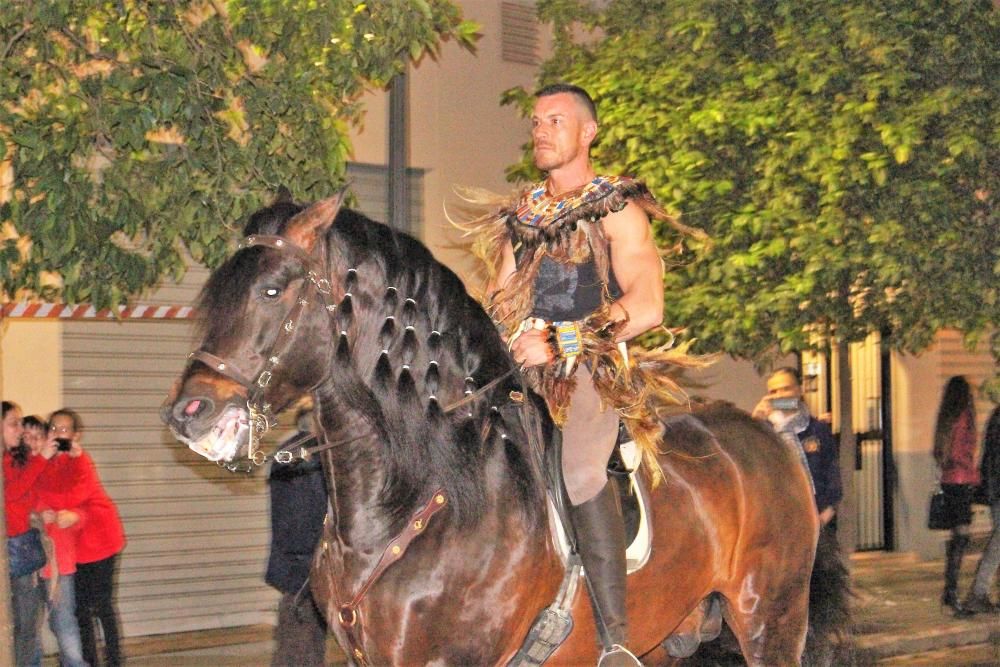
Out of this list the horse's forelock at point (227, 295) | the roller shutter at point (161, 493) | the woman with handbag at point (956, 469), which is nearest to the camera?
the horse's forelock at point (227, 295)

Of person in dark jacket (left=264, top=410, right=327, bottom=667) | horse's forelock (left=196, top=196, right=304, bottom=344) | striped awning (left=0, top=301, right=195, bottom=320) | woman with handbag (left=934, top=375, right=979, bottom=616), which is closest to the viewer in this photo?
horse's forelock (left=196, top=196, right=304, bottom=344)

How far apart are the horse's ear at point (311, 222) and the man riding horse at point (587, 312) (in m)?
0.92

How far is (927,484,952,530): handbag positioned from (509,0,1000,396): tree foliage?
2509mm

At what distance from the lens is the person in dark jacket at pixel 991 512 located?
39.7 ft

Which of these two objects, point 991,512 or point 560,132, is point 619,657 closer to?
point 560,132

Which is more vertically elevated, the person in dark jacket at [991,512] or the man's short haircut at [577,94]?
the man's short haircut at [577,94]

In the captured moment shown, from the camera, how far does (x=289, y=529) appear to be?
24.8ft

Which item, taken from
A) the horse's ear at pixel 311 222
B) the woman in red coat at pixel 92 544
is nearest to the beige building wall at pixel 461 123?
the woman in red coat at pixel 92 544

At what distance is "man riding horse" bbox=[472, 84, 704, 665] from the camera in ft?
15.8

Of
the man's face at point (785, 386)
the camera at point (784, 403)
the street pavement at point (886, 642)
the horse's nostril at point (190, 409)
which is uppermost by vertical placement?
the horse's nostril at point (190, 409)

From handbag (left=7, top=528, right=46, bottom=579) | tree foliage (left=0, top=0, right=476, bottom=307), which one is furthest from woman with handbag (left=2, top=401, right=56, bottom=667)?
tree foliage (left=0, top=0, right=476, bottom=307)

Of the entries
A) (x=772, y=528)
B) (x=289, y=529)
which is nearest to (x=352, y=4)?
(x=289, y=529)

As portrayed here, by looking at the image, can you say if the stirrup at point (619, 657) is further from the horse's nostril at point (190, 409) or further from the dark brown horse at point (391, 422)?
the horse's nostril at point (190, 409)

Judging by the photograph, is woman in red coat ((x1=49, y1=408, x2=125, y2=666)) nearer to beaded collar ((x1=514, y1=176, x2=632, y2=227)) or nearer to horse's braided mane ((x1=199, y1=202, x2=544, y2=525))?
beaded collar ((x1=514, y1=176, x2=632, y2=227))
